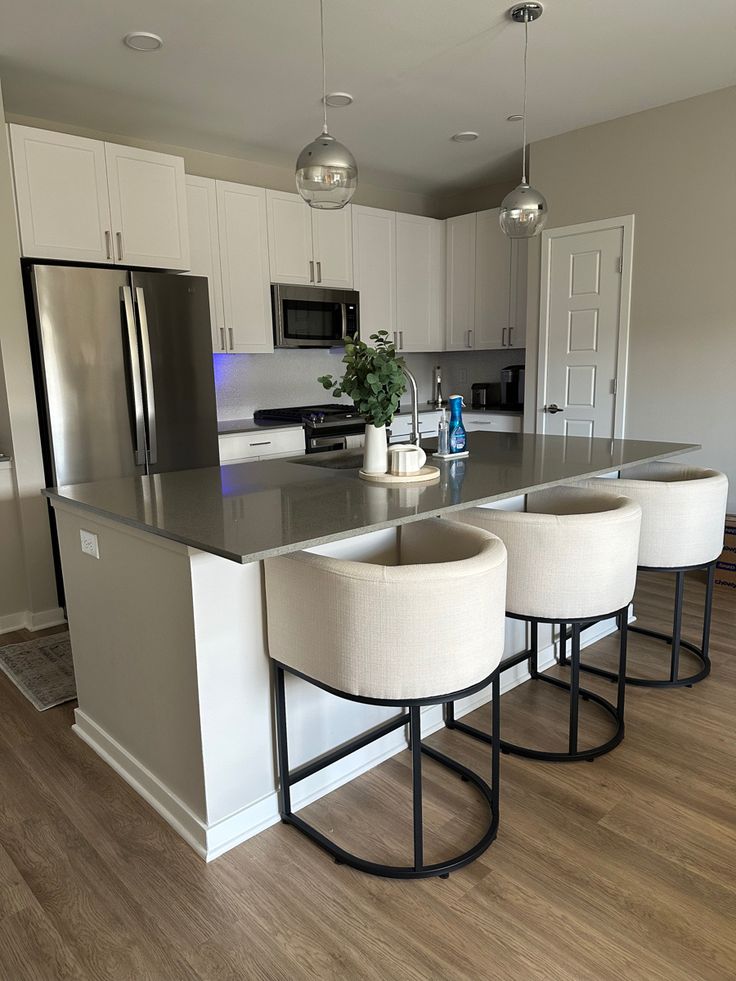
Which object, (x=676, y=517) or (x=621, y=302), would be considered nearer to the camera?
(x=676, y=517)

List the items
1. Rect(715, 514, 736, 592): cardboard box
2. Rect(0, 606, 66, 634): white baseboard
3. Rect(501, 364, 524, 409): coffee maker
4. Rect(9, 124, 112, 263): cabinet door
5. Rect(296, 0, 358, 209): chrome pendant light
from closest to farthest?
Rect(296, 0, 358, 209): chrome pendant light, Rect(9, 124, 112, 263): cabinet door, Rect(0, 606, 66, 634): white baseboard, Rect(715, 514, 736, 592): cardboard box, Rect(501, 364, 524, 409): coffee maker

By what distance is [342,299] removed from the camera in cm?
504

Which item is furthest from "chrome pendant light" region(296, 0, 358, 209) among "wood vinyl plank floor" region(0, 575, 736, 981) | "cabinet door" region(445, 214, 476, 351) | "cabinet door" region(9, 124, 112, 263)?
"cabinet door" region(445, 214, 476, 351)

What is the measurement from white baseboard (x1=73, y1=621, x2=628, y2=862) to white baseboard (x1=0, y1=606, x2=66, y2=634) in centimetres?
125

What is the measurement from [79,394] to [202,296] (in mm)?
920

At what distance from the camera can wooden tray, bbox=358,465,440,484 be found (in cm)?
234

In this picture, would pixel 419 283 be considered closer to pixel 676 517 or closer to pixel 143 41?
pixel 143 41

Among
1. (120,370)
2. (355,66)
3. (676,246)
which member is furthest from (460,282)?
(120,370)

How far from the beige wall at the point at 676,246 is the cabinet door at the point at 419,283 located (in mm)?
1321

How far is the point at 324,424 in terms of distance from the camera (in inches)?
185

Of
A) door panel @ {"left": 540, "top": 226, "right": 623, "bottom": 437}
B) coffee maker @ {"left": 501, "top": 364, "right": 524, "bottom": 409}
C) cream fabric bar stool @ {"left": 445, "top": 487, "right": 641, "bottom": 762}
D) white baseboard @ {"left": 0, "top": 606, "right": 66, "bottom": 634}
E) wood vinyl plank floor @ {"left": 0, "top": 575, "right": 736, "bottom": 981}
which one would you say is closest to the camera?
wood vinyl plank floor @ {"left": 0, "top": 575, "right": 736, "bottom": 981}

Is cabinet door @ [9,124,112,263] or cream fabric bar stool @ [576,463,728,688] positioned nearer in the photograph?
cream fabric bar stool @ [576,463,728,688]

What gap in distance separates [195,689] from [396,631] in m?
0.59

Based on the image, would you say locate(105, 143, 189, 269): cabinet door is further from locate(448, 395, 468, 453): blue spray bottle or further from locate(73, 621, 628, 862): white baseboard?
locate(73, 621, 628, 862): white baseboard
